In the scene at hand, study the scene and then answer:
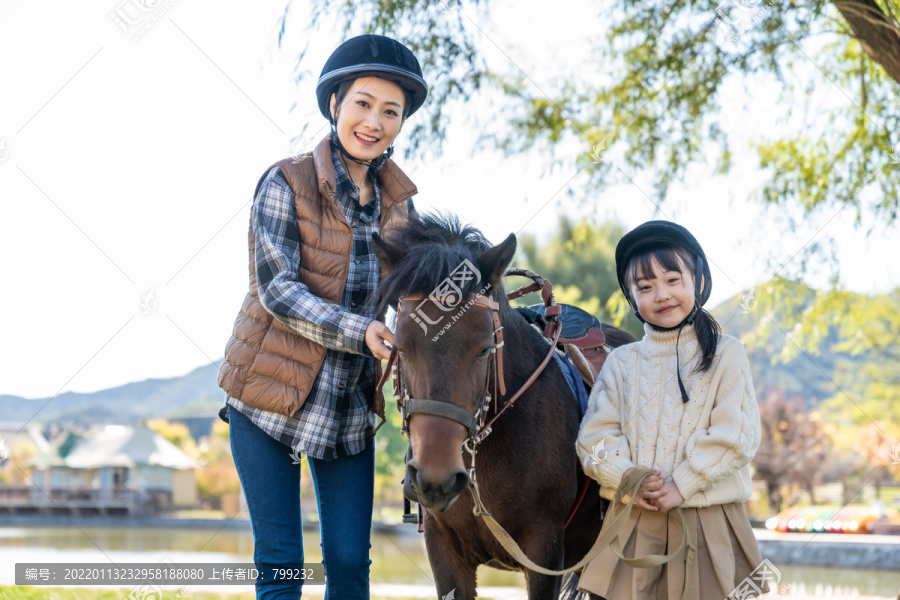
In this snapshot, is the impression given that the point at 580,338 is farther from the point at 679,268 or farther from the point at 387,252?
the point at 387,252

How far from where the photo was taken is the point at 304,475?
70.1 ft

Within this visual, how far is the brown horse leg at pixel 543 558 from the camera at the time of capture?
226cm

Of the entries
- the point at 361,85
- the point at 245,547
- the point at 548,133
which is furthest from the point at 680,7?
the point at 245,547

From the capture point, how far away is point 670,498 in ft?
6.74

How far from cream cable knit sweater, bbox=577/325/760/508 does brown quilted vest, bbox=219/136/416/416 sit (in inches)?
33.5

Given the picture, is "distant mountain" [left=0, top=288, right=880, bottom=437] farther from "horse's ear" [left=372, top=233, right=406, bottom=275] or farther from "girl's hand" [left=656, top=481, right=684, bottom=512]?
"girl's hand" [left=656, top=481, right=684, bottom=512]

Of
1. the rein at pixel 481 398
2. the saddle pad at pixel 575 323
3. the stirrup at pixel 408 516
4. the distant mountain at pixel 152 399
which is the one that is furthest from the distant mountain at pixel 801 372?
the rein at pixel 481 398

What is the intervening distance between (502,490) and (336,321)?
0.80 meters

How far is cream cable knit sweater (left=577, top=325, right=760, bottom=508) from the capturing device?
2.04 metres

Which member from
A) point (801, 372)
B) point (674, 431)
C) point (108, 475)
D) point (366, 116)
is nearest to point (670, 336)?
point (674, 431)

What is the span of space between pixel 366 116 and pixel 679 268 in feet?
4.16

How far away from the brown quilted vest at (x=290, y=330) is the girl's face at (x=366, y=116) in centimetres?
11

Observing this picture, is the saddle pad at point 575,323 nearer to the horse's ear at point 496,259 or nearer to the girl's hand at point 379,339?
the horse's ear at point 496,259

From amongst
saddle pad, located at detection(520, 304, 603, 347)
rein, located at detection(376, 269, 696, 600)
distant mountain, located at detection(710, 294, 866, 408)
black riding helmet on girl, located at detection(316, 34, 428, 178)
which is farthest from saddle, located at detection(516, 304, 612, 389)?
distant mountain, located at detection(710, 294, 866, 408)
